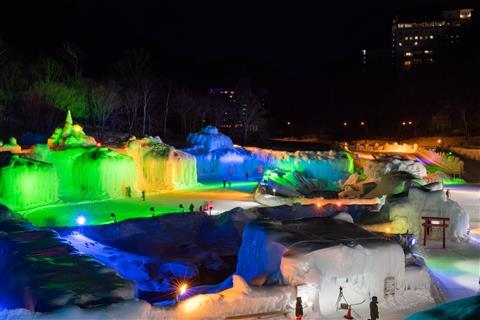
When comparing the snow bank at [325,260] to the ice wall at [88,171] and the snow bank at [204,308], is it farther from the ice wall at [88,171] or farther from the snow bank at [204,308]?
the ice wall at [88,171]

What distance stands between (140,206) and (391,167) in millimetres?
15206

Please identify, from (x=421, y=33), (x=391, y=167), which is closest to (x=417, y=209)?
(x=391, y=167)

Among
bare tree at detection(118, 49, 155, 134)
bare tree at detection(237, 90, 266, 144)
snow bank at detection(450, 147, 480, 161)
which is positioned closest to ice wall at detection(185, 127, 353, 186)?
bare tree at detection(118, 49, 155, 134)

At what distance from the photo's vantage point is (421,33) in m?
101

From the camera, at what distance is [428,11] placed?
104 m

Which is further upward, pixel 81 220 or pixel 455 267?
pixel 81 220

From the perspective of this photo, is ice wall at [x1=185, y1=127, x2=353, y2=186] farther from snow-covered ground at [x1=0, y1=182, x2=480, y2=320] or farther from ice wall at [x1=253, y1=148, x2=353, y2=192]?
snow-covered ground at [x1=0, y1=182, x2=480, y2=320]

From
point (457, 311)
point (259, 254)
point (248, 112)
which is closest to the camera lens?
point (457, 311)

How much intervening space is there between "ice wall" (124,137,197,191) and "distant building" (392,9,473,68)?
71049mm

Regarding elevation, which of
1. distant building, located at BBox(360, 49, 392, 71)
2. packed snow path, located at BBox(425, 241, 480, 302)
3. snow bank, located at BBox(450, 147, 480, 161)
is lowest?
packed snow path, located at BBox(425, 241, 480, 302)

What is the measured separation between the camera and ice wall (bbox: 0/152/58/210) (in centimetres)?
2195

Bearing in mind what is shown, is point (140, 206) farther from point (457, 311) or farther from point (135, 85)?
point (135, 85)

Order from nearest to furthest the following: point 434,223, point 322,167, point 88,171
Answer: point 434,223, point 88,171, point 322,167

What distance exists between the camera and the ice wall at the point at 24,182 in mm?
21953
